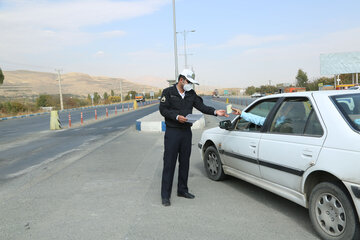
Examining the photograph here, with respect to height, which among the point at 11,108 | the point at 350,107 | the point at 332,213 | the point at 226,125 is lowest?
the point at 11,108

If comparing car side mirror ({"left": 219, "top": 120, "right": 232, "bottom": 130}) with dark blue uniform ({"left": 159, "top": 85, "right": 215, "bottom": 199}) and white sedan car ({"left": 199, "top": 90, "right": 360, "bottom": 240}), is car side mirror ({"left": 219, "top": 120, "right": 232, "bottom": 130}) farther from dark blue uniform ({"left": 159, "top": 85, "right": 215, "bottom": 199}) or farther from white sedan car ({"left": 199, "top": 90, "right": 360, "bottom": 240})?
dark blue uniform ({"left": 159, "top": 85, "right": 215, "bottom": 199})

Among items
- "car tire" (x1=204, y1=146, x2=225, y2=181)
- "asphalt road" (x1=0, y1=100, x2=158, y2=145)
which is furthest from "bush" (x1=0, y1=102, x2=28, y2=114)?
"car tire" (x1=204, y1=146, x2=225, y2=181)

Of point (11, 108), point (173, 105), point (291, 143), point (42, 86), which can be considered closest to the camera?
point (291, 143)

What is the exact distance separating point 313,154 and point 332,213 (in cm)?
60

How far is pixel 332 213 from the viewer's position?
325cm

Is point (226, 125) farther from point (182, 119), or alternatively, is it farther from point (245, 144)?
point (182, 119)

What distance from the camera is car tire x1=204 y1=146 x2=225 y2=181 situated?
5656 millimetres

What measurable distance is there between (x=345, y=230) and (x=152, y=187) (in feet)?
10.6

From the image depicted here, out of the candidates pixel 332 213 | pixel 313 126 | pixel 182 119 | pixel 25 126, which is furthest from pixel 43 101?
pixel 332 213

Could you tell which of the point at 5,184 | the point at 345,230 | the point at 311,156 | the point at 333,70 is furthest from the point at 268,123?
the point at 333,70

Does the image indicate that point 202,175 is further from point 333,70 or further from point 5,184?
point 333,70

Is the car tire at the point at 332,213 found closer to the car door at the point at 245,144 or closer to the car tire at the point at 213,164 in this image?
the car door at the point at 245,144

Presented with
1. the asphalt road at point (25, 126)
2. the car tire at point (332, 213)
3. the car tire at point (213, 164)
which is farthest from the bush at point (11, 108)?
the car tire at point (332, 213)

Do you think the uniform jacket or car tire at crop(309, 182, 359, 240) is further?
the uniform jacket
